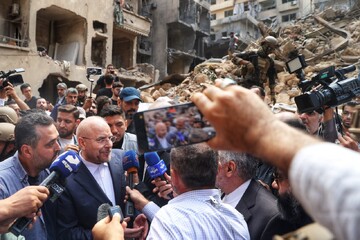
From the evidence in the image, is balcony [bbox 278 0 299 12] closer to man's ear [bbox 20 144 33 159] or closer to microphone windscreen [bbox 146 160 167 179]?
microphone windscreen [bbox 146 160 167 179]

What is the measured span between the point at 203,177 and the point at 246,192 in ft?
2.04

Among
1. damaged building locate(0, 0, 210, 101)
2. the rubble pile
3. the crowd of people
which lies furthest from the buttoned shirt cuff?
damaged building locate(0, 0, 210, 101)

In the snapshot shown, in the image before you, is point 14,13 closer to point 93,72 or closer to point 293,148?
point 93,72

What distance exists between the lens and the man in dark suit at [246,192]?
229cm

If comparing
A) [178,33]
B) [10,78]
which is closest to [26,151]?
[10,78]

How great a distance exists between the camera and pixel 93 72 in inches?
314

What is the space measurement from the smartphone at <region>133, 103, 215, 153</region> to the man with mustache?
5.42ft

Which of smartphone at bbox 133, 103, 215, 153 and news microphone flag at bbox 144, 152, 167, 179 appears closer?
smartphone at bbox 133, 103, 215, 153

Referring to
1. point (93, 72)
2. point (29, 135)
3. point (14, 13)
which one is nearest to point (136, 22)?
Answer: point (14, 13)

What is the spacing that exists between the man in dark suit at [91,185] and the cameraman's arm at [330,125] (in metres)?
1.72

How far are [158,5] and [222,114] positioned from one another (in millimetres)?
33876

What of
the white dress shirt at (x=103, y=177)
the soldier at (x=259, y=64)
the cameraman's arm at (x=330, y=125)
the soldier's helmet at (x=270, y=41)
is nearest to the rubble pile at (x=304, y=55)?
the soldier at (x=259, y=64)

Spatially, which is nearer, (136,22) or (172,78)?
(172,78)

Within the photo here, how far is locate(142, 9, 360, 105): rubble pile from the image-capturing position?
1538cm
